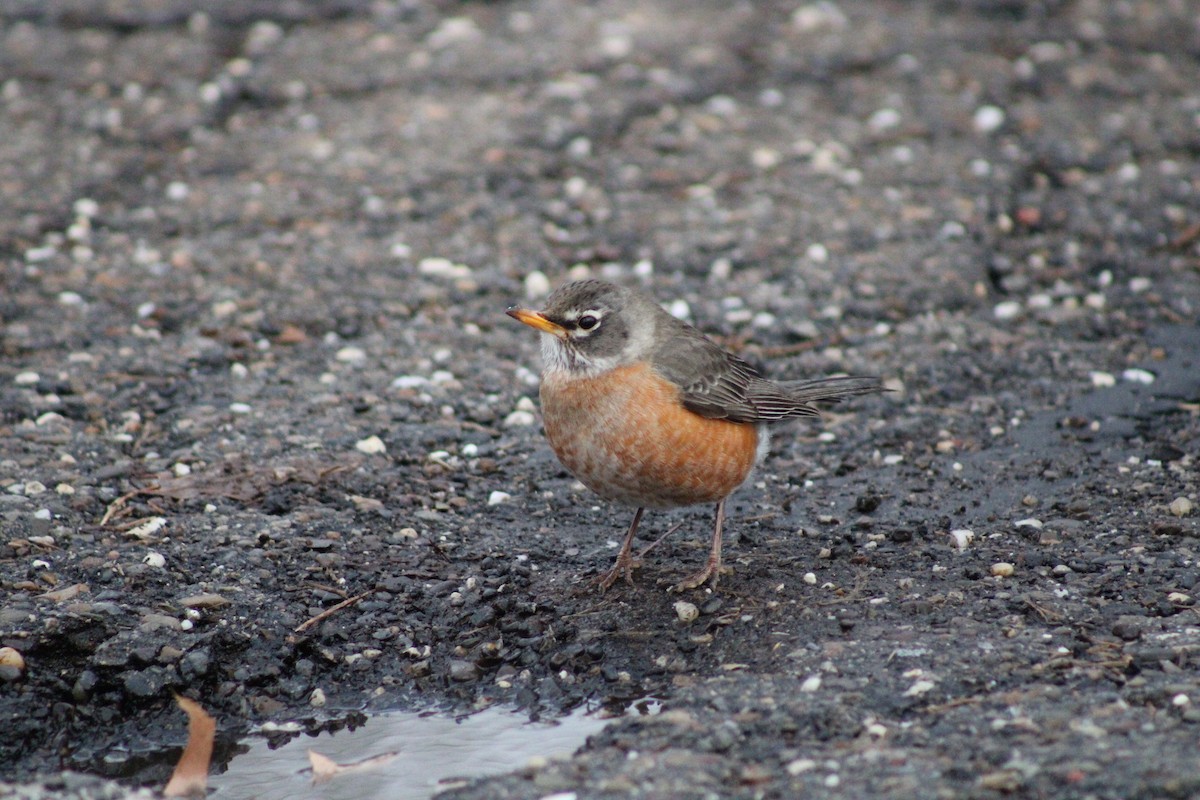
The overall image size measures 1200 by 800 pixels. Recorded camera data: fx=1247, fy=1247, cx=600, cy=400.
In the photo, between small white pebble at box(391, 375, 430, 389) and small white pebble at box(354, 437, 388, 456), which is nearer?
small white pebble at box(354, 437, 388, 456)

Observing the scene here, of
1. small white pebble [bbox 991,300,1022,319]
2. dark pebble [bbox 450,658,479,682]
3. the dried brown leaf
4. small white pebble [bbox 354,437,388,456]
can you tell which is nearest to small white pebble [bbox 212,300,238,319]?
small white pebble [bbox 354,437,388,456]

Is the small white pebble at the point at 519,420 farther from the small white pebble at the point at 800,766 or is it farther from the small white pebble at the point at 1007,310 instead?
the small white pebble at the point at 800,766

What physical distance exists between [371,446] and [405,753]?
2.00m

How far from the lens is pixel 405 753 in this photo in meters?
4.09

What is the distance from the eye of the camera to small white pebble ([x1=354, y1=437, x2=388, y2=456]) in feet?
19.0

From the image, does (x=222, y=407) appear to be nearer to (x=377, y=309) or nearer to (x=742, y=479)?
(x=377, y=309)

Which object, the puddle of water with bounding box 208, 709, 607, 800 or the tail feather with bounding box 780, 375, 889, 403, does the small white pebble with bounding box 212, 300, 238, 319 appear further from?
the puddle of water with bounding box 208, 709, 607, 800

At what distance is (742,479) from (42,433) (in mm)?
3176

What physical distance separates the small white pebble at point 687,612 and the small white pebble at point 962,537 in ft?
3.77

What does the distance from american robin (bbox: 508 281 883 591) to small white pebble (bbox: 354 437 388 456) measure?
1089 millimetres

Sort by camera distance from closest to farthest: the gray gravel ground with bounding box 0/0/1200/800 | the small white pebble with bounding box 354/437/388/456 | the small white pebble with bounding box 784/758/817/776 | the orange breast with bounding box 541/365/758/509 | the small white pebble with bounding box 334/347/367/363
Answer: the small white pebble with bounding box 784/758/817/776, the gray gravel ground with bounding box 0/0/1200/800, the orange breast with bounding box 541/365/758/509, the small white pebble with bounding box 354/437/388/456, the small white pebble with bounding box 334/347/367/363

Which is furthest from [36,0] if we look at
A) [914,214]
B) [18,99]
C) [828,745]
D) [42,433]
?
[828,745]

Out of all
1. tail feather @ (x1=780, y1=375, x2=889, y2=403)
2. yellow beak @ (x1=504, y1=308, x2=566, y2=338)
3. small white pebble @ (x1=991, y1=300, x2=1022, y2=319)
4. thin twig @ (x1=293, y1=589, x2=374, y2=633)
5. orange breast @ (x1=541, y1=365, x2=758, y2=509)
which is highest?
yellow beak @ (x1=504, y1=308, x2=566, y2=338)

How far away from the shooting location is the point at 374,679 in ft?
14.6
